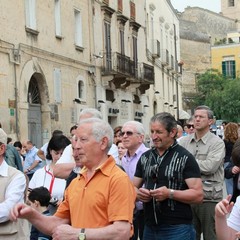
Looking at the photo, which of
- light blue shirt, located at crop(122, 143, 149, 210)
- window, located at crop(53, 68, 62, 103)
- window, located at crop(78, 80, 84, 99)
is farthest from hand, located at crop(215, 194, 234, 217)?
window, located at crop(78, 80, 84, 99)

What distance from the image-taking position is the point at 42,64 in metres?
22.7

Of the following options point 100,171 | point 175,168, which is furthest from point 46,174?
point 100,171

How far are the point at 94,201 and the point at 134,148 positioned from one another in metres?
3.26

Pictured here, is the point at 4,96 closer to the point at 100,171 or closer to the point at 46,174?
the point at 46,174

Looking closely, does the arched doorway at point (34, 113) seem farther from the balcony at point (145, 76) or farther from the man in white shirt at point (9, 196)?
the man in white shirt at point (9, 196)

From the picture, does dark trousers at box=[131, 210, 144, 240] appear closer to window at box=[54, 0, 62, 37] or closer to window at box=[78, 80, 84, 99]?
window at box=[54, 0, 62, 37]

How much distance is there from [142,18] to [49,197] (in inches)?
1201

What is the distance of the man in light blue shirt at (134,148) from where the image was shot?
771cm

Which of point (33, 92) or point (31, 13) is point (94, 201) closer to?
point (31, 13)

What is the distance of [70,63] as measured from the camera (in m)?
25.2

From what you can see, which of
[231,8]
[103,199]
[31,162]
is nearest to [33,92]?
[31,162]

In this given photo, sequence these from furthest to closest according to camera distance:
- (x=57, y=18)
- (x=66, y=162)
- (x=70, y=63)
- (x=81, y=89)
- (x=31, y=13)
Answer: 1. (x=81, y=89)
2. (x=70, y=63)
3. (x=57, y=18)
4. (x=31, y=13)
5. (x=66, y=162)

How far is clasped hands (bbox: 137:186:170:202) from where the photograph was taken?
609 centimetres

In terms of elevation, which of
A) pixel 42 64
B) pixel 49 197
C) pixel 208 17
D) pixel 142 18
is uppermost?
pixel 208 17
